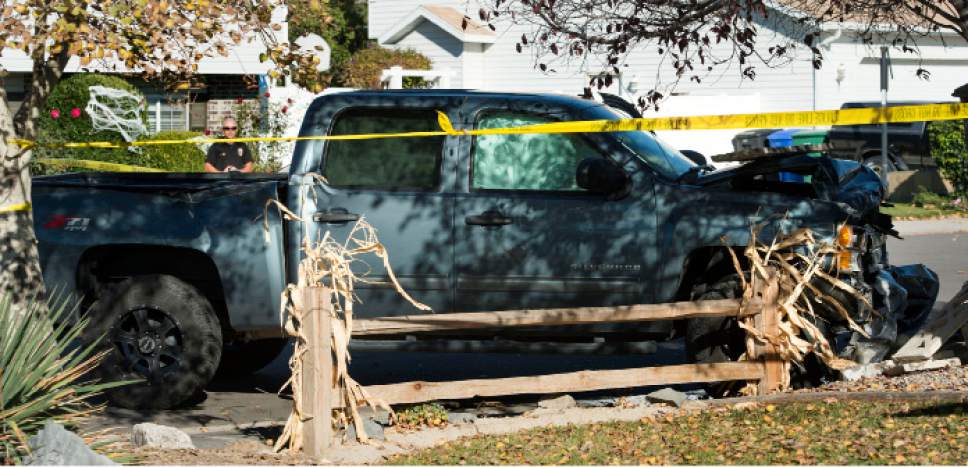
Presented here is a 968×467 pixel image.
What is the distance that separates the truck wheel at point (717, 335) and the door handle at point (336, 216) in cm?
216

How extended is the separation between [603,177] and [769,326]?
1323 millimetres

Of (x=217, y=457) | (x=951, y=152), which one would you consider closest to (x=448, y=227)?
(x=217, y=457)

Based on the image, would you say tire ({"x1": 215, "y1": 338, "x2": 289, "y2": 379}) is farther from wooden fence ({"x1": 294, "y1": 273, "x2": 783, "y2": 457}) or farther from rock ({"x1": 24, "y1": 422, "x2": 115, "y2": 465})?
rock ({"x1": 24, "y1": 422, "x2": 115, "y2": 465})

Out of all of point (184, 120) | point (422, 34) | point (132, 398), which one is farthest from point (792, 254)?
point (422, 34)

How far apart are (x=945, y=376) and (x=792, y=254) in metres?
1.24

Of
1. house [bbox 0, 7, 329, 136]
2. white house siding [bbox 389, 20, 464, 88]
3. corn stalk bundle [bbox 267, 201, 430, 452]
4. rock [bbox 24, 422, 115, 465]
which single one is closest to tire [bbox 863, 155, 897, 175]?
house [bbox 0, 7, 329, 136]

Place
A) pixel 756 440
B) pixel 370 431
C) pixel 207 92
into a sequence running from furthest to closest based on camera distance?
pixel 207 92 < pixel 370 431 < pixel 756 440

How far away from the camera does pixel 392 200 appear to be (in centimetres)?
843

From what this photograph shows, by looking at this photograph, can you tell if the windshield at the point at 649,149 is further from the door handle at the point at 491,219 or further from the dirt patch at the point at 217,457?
the dirt patch at the point at 217,457

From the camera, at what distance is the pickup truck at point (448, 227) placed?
27.0 ft

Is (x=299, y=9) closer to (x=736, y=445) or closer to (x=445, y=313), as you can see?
(x=445, y=313)

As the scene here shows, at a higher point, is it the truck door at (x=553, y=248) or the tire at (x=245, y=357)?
the truck door at (x=553, y=248)

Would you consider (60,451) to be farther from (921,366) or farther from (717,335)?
(921,366)

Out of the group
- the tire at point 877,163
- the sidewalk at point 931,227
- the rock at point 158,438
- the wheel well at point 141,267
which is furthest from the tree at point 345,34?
the rock at point 158,438
